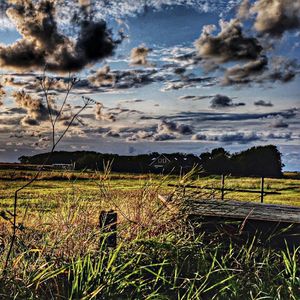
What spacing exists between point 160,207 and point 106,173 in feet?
3.23

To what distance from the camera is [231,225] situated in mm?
7719

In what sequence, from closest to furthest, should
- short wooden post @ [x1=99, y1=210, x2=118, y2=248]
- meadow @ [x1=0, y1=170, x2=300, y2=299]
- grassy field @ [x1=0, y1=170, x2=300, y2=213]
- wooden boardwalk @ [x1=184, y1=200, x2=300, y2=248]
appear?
1. meadow @ [x1=0, y1=170, x2=300, y2=299]
2. short wooden post @ [x1=99, y1=210, x2=118, y2=248]
3. wooden boardwalk @ [x1=184, y1=200, x2=300, y2=248]
4. grassy field @ [x1=0, y1=170, x2=300, y2=213]

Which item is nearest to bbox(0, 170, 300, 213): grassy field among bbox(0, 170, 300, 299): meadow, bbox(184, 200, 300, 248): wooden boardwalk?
bbox(0, 170, 300, 299): meadow

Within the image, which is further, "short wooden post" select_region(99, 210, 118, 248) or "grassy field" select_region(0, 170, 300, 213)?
"grassy field" select_region(0, 170, 300, 213)

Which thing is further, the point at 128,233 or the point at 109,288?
the point at 128,233

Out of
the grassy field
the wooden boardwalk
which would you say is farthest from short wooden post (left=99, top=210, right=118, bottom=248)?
the wooden boardwalk

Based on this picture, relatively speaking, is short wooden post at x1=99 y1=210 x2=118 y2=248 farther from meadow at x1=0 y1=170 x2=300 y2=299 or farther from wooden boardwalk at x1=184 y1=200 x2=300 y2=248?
wooden boardwalk at x1=184 y1=200 x2=300 y2=248

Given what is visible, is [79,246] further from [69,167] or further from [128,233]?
[69,167]

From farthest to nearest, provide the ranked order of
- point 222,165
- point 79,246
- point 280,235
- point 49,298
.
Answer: point 222,165 < point 280,235 < point 79,246 < point 49,298

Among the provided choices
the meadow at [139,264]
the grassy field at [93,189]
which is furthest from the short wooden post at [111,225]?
the grassy field at [93,189]

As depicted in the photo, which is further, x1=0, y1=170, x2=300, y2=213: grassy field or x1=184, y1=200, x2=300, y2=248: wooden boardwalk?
x1=0, y1=170, x2=300, y2=213: grassy field

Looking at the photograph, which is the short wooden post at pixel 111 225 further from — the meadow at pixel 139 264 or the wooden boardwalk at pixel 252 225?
the wooden boardwalk at pixel 252 225

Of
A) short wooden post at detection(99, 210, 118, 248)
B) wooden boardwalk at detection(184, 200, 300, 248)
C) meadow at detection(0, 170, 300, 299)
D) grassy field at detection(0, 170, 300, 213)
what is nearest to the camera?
meadow at detection(0, 170, 300, 299)

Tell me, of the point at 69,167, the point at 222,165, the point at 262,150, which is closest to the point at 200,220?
the point at 69,167
